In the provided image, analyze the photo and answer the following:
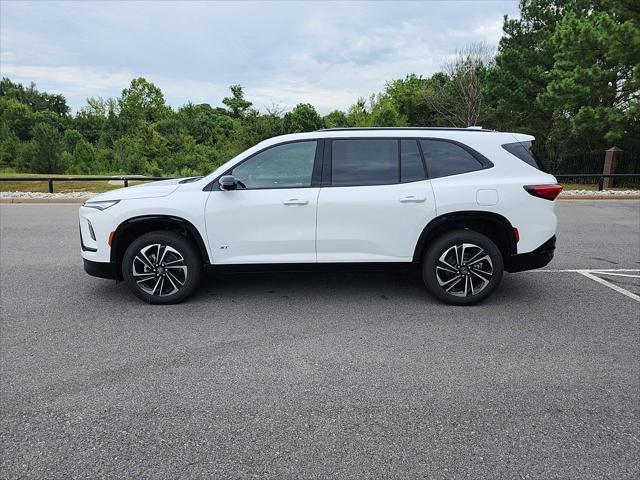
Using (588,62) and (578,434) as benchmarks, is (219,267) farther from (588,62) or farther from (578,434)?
(588,62)

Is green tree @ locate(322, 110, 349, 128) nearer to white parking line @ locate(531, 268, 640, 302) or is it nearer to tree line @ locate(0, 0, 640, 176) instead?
tree line @ locate(0, 0, 640, 176)

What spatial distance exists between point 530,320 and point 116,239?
418 cm

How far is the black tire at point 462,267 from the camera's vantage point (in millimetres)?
4734

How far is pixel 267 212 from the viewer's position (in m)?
4.70

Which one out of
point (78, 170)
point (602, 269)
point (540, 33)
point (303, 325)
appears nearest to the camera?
point (303, 325)

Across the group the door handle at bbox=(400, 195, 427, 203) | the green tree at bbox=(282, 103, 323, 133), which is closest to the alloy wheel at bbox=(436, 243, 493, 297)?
the door handle at bbox=(400, 195, 427, 203)

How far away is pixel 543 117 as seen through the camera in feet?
85.8

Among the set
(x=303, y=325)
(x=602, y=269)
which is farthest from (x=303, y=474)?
(x=602, y=269)

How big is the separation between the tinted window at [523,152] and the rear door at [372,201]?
0.92 metres

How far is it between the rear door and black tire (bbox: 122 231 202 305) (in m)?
1.35

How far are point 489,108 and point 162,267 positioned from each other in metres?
29.9

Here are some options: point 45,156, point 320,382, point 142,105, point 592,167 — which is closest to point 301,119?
point 592,167

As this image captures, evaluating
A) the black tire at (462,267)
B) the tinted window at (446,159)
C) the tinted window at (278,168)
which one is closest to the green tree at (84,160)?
the tinted window at (278,168)

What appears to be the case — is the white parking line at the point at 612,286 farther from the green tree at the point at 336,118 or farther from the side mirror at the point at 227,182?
the green tree at the point at 336,118
